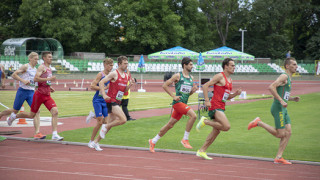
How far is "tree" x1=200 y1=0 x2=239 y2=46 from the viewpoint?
70.1 metres

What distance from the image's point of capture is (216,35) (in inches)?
2963

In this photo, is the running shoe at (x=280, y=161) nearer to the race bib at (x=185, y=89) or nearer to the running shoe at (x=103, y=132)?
the race bib at (x=185, y=89)

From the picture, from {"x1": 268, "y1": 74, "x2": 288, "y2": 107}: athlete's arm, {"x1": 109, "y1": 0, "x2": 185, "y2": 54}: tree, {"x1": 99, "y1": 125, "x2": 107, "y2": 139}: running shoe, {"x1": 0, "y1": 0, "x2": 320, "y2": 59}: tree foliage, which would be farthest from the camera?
{"x1": 109, "y1": 0, "x2": 185, "y2": 54}: tree

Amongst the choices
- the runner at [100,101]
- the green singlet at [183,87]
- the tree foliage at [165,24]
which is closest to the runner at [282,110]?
the green singlet at [183,87]

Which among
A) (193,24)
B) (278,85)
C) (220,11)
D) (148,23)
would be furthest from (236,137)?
(220,11)

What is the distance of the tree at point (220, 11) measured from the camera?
7006 cm

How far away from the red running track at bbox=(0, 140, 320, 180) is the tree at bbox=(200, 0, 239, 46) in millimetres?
62976

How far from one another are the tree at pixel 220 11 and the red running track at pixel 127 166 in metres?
63.0

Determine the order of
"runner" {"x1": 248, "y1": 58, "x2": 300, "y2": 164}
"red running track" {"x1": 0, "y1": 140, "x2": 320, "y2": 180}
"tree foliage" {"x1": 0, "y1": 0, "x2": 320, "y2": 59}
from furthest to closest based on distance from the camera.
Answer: "tree foliage" {"x1": 0, "y1": 0, "x2": 320, "y2": 59}
"runner" {"x1": 248, "y1": 58, "x2": 300, "y2": 164}
"red running track" {"x1": 0, "y1": 140, "x2": 320, "y2": 180}

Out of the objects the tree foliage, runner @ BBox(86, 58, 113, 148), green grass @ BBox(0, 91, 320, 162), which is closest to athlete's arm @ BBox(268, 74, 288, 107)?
green grass @ BBox(0, 91, 320, 162)

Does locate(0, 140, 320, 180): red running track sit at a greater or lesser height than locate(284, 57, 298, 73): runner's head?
lesser

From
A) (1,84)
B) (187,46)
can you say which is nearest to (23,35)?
(187,46)

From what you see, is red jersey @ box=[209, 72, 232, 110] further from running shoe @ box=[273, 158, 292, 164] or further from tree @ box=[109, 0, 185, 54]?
tree @ box=[109, 0, 185, 54]

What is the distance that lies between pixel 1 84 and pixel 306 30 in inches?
2595
